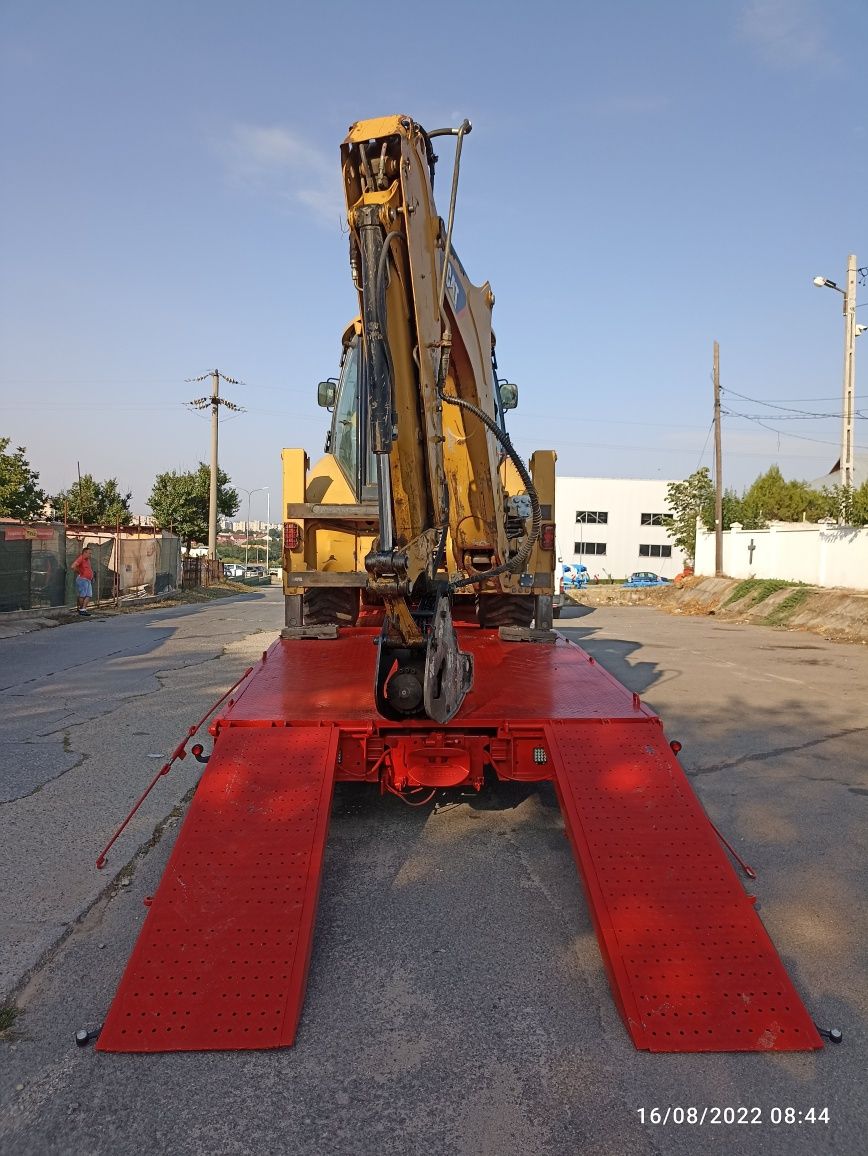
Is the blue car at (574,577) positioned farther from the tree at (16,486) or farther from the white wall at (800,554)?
the tree at (16,486)

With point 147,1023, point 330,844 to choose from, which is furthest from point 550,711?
point 147,1023

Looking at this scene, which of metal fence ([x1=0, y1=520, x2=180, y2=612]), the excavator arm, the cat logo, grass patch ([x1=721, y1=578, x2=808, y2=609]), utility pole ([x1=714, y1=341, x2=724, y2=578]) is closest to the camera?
the excavator arm

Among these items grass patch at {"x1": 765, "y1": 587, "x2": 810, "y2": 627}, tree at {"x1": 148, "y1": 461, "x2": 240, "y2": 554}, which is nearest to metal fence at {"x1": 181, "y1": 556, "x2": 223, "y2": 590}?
tree at {"x1": 148, "y1": 461, "x2": 240, "y2": 554}

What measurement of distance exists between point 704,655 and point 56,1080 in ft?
44.4

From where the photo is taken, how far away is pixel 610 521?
56000 mm

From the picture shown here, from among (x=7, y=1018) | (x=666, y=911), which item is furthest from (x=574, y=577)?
(x=7, y=1018)

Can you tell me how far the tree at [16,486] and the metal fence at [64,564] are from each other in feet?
20.4

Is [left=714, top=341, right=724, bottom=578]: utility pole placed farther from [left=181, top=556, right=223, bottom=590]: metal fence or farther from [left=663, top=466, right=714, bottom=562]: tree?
[left=181, top=556, right=223, bottom=590]: metal fence

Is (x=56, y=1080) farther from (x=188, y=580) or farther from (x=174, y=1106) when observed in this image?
(x=188, y=580)

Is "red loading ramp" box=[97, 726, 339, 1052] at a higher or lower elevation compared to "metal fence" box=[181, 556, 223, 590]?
lower

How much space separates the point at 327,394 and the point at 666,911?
6.05 m

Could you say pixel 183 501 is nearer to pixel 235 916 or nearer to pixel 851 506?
pixel 851 506

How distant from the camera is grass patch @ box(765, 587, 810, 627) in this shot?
22.5 metres

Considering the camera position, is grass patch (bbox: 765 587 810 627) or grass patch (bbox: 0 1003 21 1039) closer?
grass patch (bbox: 0 1003 21 1039)
